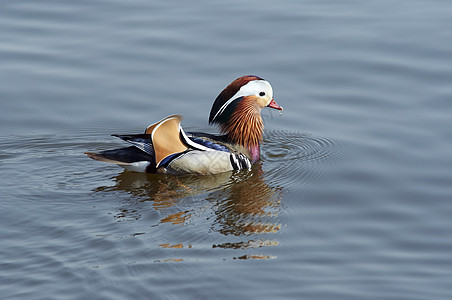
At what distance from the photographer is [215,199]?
8.70 meters

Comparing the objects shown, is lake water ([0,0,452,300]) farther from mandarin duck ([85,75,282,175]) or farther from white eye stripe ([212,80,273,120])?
white eye stripe ([212,80,273,120])

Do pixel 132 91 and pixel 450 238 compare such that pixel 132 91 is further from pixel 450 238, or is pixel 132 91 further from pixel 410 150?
pixel 450 238

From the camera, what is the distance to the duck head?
1013 cm

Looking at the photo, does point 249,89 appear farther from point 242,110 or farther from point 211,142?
point 211,142

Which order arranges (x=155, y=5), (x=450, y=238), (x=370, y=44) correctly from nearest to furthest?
(x=450, y=238) → (x=370, y=44) → (x=155, y=5)

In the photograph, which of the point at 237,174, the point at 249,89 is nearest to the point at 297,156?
the point at 237,174

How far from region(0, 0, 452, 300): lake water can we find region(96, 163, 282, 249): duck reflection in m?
0.03

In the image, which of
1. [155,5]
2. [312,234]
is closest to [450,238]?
[312,234]

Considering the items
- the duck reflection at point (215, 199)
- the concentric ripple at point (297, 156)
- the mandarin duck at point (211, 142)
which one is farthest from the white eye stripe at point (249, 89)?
the duck reflection at point (215, 199)

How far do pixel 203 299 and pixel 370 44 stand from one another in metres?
7.32

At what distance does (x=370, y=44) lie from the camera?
12594mm

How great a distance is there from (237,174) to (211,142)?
51cm

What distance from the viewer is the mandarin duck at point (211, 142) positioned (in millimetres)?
9273

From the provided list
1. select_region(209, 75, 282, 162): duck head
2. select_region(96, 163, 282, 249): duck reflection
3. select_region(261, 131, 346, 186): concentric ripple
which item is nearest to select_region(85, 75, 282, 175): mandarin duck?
select_region(209, 75, 282, 162): duck head
